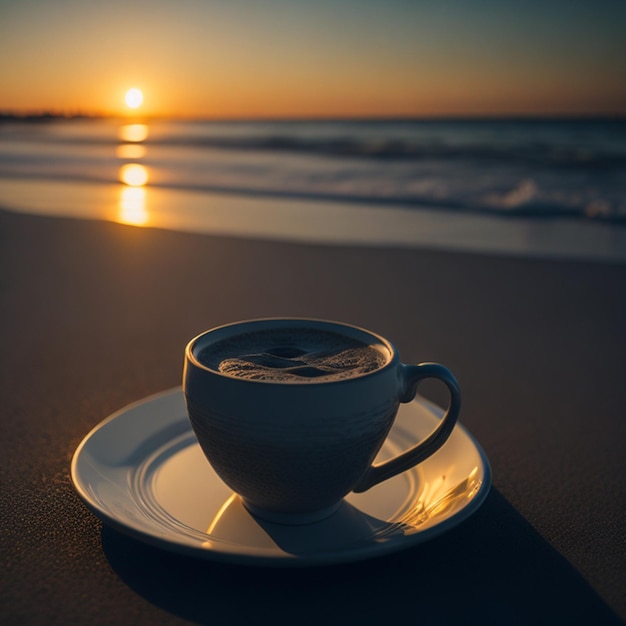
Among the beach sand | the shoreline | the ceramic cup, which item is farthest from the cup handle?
the shoreline

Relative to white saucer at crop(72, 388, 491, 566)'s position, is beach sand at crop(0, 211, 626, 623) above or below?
below

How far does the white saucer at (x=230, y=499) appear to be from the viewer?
1.96 feet

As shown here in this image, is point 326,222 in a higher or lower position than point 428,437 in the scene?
lower

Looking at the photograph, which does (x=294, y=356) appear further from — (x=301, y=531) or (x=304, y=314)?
(x=304, y=314)

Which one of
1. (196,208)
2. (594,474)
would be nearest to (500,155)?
(196,208)

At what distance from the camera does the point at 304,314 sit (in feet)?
5.42

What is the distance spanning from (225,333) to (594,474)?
51cm

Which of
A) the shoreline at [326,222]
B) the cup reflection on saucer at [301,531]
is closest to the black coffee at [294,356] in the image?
the cup reflection on saucer at [301,531]

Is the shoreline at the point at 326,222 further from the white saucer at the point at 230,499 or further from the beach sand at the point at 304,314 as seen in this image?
the white saucer at the point at 230,499

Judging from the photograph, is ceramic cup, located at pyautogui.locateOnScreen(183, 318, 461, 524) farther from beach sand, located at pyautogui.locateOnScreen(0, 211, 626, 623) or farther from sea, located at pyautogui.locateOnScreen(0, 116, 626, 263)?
sea, located at pyautogui.locateOnScreen(0, 116, 626, 263)

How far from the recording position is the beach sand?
719 mm

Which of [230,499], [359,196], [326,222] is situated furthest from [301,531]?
[359,196]

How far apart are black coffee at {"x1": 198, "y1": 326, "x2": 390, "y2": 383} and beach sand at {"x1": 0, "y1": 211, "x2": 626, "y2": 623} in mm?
225

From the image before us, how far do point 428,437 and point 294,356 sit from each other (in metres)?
0.17
